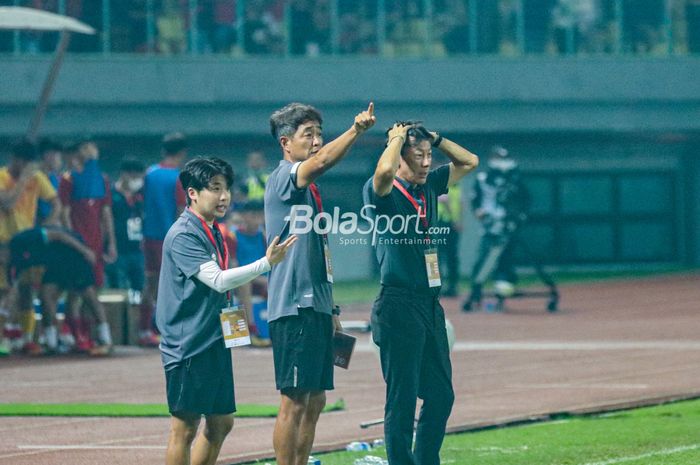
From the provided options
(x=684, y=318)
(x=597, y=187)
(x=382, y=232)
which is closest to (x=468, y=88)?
(x=597, y=187)

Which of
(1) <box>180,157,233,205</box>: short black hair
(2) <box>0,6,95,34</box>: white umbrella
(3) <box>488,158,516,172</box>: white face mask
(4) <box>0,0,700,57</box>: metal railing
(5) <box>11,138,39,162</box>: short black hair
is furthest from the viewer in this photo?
(4) <box>0,0,700,57</box>: metal railing

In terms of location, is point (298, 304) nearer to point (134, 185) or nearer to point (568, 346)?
point (568, 346)

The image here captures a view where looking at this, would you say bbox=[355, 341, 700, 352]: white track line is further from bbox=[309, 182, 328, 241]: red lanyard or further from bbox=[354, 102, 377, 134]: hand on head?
bbox=[354, 102, 377, 134]: hand on head

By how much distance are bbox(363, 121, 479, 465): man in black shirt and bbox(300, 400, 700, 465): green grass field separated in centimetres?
118

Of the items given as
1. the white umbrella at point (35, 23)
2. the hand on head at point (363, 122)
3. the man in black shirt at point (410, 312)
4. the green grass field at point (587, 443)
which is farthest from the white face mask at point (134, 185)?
the hand on head at point (363, 122)

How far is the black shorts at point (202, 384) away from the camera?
295 inches

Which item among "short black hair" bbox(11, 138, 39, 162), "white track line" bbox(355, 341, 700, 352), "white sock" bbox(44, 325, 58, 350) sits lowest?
"white track line" bbox(355, 341, 700, 352)

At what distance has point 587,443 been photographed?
10.0 metres

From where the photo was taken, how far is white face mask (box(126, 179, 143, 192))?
19.1 meters

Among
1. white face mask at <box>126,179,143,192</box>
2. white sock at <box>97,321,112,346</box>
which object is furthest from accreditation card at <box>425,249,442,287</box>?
white face mask at <box>126,179,143,192</box>

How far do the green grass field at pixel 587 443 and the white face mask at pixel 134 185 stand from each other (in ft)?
30.1

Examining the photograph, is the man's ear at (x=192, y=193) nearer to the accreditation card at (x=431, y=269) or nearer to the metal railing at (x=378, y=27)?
the accreditation card at (x=431, y=269)

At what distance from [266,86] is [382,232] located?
2236 cm

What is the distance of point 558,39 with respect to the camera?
3241 centimetres
